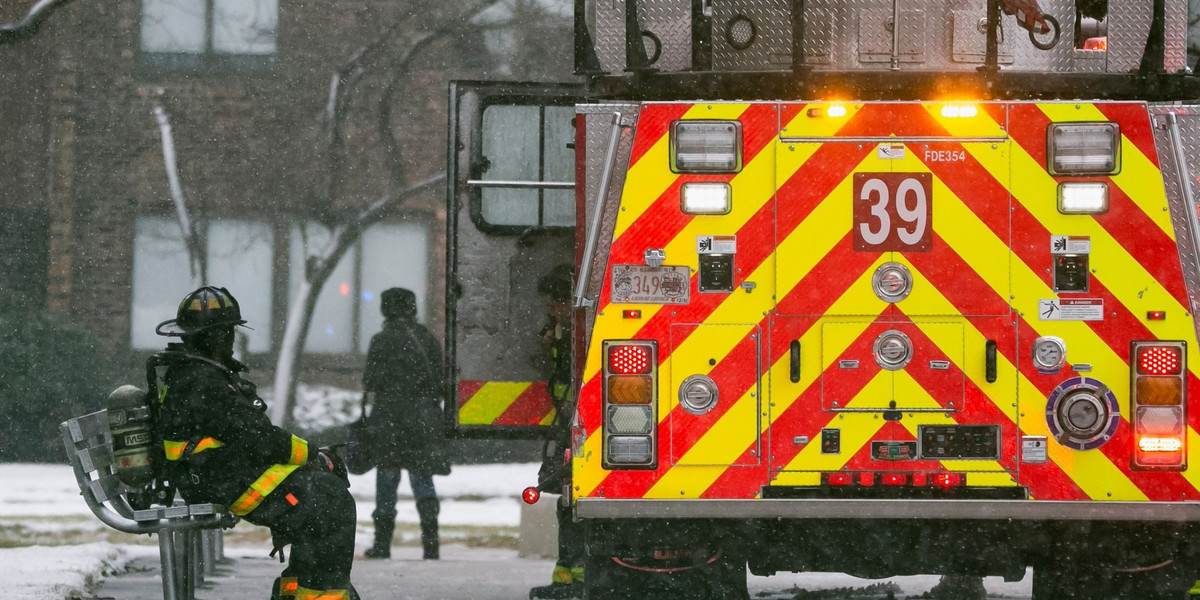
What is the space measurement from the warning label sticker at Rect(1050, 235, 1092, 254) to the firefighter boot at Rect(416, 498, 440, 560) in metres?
6.07

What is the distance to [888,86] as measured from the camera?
5.54 meters

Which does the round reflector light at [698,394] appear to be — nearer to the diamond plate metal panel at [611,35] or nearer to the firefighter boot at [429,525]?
the diamond plate metal panel at [611,35]

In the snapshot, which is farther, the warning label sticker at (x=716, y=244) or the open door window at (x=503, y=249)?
the open door window at (x=503, y=249)

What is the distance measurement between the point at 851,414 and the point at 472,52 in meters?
12.0

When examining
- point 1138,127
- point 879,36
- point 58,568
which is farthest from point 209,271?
point 1138,127

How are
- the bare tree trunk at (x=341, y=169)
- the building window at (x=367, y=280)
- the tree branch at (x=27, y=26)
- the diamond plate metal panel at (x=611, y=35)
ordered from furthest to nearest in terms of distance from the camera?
the building window at (x=367, y=280)
the bare tree trunk at (x=341, y=169)
the tree branch at (x=27, y=26)
the diamond plate metal panel at (x=611, y=35)

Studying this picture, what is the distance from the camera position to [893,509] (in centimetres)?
529

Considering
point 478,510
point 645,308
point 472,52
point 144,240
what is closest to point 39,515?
point 478,510

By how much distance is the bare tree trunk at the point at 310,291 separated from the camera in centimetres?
1650

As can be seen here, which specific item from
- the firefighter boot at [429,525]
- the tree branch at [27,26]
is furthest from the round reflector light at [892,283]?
the tree branch at [27,26]

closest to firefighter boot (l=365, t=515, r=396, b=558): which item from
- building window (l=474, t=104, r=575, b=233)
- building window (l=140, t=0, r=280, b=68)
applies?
building window (l=474, t=104, r=575, b=233)

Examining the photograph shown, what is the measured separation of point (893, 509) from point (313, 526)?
2.33 metres

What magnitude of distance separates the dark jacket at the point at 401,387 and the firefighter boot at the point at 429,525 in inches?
11.3

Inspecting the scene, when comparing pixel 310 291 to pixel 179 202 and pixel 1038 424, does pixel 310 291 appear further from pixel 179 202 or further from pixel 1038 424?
pixel 1038 424
